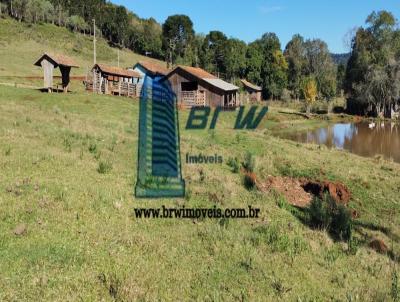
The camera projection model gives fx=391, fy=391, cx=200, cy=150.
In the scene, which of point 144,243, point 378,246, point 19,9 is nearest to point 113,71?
point 378,246

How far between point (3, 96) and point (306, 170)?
80.4 feet

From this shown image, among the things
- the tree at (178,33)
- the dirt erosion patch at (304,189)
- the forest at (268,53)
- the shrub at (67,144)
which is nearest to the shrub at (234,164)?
the dirt erosion patch at (304,189)

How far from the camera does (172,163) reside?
15.3m

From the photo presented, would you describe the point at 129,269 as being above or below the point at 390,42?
below

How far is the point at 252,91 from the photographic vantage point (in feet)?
310

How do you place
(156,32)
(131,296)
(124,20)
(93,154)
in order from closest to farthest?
(131,296) < (93,154) < (124,20) < (156,32)

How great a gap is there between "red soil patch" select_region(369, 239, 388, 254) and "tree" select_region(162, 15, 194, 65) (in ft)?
371

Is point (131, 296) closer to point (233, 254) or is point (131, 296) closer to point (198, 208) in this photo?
point (233, 254)

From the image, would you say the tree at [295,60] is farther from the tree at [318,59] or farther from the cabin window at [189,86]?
the cabin window at [189,86]

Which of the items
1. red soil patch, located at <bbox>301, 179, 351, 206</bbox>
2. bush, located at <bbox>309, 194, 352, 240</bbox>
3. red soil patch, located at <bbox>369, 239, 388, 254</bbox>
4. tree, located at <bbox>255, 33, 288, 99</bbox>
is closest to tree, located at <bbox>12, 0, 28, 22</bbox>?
tree, located at <bbox>255, 33, 288, 99</bbox>

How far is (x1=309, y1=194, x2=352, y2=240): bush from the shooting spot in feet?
35.0

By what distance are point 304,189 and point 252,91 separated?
80.1 m

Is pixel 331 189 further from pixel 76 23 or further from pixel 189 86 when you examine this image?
pixel 76 23

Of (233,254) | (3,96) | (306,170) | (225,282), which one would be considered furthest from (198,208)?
(3,96)
